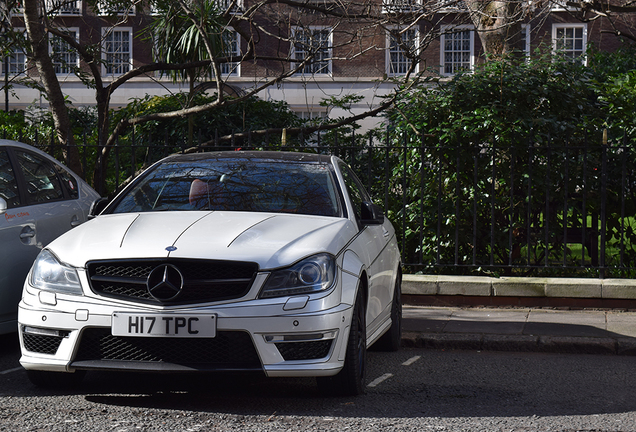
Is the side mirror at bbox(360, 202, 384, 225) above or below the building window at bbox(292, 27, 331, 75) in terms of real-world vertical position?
below

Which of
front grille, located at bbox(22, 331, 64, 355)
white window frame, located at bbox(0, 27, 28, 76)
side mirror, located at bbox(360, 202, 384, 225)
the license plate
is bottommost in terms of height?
front grille, located at bbox(22, 331, 64, 355)

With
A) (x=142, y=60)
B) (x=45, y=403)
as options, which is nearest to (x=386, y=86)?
(x=142, y=60)

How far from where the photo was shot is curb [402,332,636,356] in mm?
6715

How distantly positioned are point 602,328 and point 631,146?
2485mm

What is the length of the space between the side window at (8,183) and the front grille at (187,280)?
1872 millimetres

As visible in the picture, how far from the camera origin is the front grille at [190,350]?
14.4 feet

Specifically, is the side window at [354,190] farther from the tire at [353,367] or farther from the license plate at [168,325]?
the license plate at [168,325]

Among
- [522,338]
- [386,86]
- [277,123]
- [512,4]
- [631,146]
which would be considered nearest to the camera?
[522,338]

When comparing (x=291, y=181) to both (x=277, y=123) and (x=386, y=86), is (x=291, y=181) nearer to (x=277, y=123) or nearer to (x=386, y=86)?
(x=277, y=123)

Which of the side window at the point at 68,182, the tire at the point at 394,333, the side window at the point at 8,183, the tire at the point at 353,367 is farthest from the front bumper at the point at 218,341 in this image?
the side window at the point at 68,182

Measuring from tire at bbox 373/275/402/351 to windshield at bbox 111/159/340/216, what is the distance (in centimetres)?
134

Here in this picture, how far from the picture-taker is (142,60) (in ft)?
117

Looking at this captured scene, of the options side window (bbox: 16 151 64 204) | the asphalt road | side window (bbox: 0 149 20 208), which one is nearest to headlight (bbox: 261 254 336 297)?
the asphalt road

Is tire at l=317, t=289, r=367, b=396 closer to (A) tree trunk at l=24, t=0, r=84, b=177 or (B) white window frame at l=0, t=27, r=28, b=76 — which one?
(A) tree trunk at l=24, t=0, r=84, b=177
